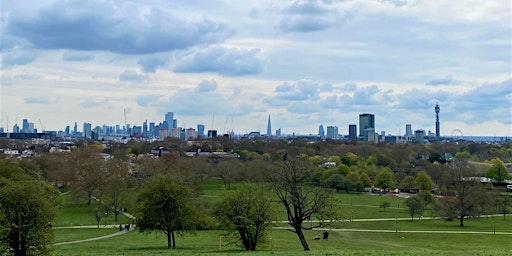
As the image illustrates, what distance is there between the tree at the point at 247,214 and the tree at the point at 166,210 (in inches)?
122

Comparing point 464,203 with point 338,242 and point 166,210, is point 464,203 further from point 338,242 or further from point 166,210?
point 166,210

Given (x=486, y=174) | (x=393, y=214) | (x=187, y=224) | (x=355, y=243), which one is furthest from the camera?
(x=486, y=174)

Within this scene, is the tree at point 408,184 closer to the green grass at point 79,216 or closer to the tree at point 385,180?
the tree at point 385,180

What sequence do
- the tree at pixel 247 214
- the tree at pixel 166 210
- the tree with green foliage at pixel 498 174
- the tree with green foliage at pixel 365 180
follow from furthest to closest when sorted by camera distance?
the tree with green foliage at pixel 498 174 < the tree with green foliage at pixel 365 180 < the tree at pixel 166 210 < the tree at pixel 247 214

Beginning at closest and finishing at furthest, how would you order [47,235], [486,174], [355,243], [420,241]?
[47,235] < [355,243] < [420,241] < [486,174]

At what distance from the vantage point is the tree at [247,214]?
1622 inches

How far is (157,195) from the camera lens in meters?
46.4

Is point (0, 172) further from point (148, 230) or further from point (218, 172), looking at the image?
point (218, 172)

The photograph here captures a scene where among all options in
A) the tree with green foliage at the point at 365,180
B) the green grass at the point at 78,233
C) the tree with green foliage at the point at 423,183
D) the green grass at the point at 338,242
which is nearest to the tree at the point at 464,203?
the green grass at the point at 338,242

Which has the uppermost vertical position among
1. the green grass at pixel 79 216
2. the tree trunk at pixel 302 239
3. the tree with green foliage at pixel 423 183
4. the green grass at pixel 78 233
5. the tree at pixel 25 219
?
the tree at pixel 25 219

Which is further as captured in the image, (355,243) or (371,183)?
(371,183)

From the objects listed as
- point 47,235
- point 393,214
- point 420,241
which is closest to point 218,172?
point 393,214

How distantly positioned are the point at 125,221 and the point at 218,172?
51735 millimetres

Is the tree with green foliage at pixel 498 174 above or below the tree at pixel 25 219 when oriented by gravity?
below
